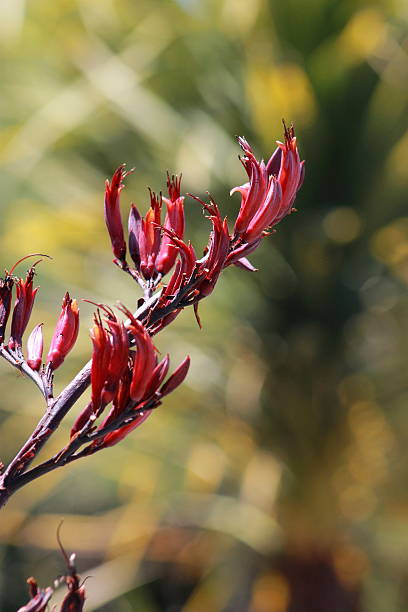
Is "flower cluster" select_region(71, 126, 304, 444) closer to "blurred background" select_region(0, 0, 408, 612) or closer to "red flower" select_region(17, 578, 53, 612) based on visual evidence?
"red flower" select_region(17, 578, 53, 612)

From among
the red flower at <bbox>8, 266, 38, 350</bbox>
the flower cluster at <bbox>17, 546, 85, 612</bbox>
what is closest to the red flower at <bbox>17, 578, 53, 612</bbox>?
the flower cluster at <bbox>17, 546, 85, 612</bbox>

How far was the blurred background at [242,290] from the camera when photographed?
2.22 m

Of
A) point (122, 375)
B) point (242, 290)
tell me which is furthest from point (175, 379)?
point (242, 290)

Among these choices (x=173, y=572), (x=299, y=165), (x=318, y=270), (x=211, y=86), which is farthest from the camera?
(x=173, y=572)

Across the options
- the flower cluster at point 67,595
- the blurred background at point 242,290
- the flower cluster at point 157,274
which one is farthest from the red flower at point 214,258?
the blurred background at point 242,290

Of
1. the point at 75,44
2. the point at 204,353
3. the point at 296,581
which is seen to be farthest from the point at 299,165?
the point at 75,44

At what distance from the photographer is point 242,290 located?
2357mm

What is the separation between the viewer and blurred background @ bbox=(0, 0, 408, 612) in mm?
2221

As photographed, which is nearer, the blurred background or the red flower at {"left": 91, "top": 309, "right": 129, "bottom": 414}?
the red flower at {"left": 91, "top": 309, "right": 129, "bottom": 414}

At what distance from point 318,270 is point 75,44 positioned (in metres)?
0.94

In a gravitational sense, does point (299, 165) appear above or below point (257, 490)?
above

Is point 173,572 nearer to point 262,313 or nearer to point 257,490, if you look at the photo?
point 257,490

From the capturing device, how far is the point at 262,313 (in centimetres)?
228

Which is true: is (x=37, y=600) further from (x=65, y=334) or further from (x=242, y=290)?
(x=242, y=290)
